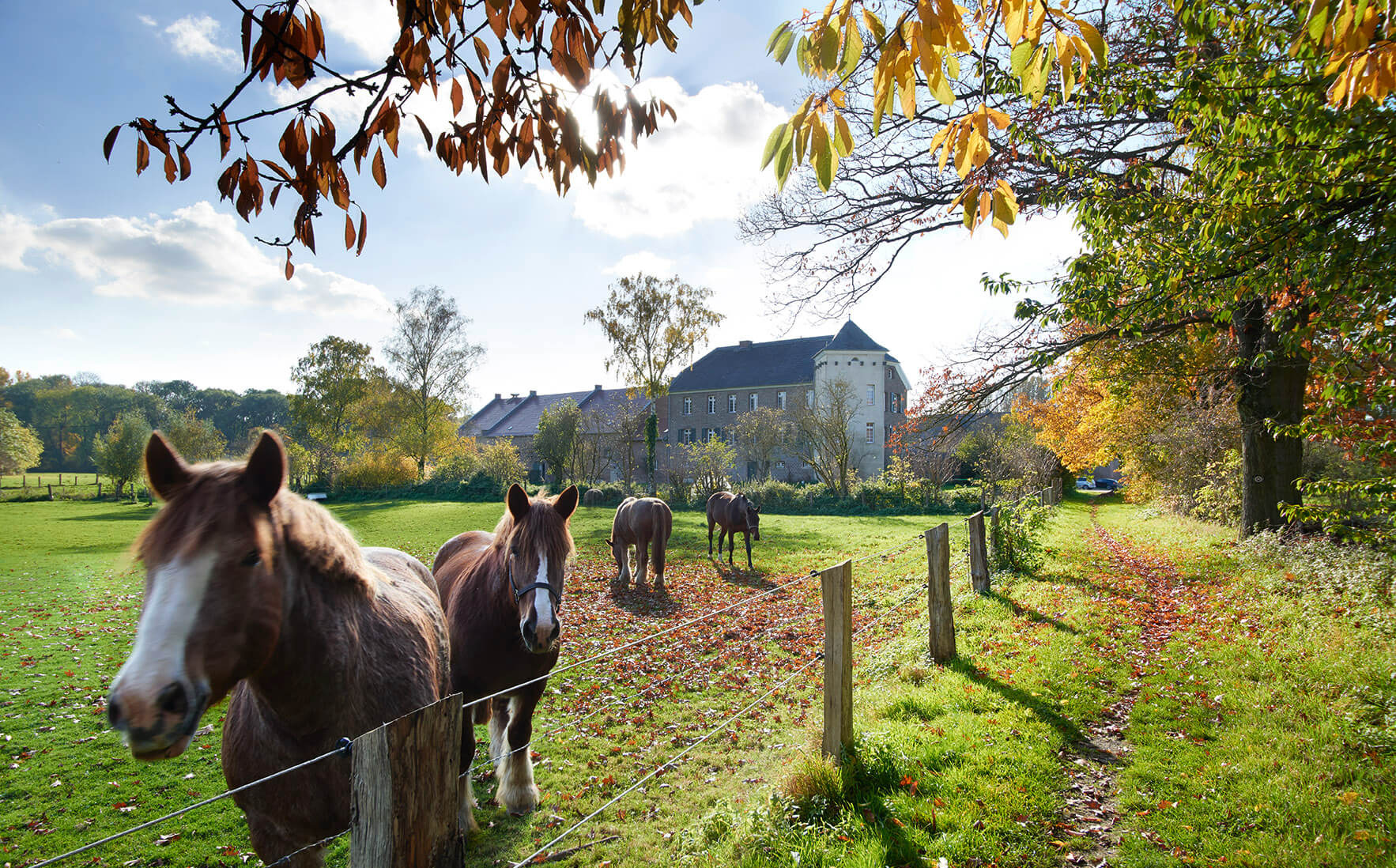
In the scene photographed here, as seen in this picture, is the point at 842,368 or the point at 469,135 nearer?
the point at 469,135

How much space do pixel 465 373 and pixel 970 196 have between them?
42911mm

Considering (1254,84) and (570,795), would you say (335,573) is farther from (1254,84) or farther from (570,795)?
(1254,84)

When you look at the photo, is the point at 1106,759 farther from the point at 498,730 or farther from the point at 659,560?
the point at 659,560

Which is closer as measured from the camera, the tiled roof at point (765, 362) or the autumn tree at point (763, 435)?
the autumn tree at point (763, 435)

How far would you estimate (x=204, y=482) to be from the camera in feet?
6.54

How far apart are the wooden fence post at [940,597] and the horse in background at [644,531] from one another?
6.60 m

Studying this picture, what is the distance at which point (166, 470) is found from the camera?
200 cm

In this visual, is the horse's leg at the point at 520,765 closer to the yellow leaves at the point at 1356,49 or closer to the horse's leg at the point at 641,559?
the yellow leaves at the point at 1356,49

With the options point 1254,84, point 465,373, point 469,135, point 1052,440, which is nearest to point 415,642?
point 469,135

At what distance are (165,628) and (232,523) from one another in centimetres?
35

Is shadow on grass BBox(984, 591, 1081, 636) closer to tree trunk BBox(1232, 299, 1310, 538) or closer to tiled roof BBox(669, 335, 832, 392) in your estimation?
tree trunk BBox(1232, 299, 1310, 538)

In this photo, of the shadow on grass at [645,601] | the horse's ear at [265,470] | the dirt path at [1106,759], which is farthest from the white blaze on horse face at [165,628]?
the shadow on grass at [645,601]

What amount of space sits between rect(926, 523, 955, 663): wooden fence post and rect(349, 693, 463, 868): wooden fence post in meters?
5.10

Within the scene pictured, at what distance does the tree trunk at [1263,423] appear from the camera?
32.3 feet
